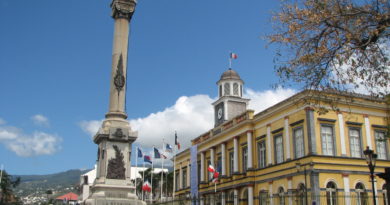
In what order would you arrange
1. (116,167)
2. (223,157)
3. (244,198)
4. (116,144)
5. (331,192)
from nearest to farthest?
(116,167) → (116,144) → (331,192) → (244,198) → (223,157)

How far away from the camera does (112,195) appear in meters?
18.0

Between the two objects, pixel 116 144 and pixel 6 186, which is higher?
pixel 6 186

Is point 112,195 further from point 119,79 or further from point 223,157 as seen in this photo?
point 223,157

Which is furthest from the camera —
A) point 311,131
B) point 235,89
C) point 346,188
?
point 235,89

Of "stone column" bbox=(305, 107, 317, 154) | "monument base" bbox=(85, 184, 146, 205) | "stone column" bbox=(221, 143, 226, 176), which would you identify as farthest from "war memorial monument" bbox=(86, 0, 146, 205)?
"stone column" bbox=(221, 143, 226, 176)

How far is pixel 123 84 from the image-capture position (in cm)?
2017

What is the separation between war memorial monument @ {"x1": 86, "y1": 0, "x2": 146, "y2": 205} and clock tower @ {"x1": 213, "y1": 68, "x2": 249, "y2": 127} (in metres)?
24.3

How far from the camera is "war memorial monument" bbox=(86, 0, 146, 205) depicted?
1798 centimetres

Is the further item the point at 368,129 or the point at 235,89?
the point at 235,89

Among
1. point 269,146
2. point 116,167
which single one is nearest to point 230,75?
point 269,146

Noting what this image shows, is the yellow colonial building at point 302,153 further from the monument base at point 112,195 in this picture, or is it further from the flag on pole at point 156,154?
the monument base at point 112,195

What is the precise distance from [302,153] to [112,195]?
49.8 ft

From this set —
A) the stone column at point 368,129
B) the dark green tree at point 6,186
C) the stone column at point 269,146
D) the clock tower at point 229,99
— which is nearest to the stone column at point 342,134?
the stone column at point 368,129

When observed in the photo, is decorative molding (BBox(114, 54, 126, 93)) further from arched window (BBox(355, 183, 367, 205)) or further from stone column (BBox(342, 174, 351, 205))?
arched window (BBox(355, 183, 367, 205))
